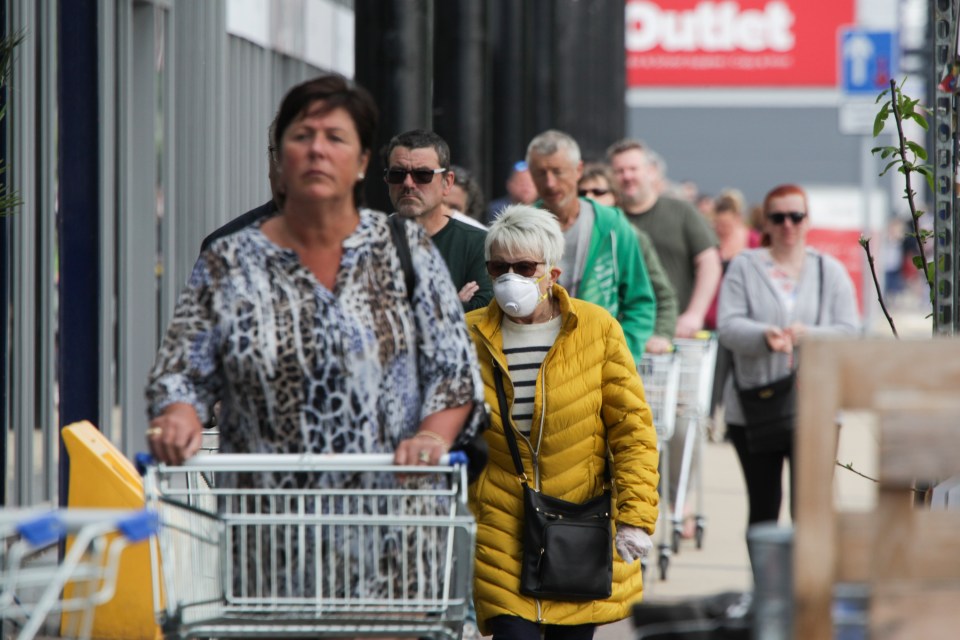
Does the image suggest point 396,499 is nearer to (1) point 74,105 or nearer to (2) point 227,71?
(1) point 74,105

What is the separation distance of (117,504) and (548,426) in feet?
6.60

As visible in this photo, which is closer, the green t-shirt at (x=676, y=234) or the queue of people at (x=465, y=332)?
the queue of people at (x=465, y=332)

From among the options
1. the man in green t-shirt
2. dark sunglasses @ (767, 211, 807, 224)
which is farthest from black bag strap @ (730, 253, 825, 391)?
the man in green t-shirt

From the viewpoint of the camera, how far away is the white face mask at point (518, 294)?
16.3 feet

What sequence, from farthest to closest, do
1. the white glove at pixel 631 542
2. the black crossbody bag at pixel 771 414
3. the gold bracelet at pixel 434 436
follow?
1. the black crossbody bag at pixel 771 414
2. the white glove at pixel 631 542
3. the gold bracelet at pixel 434 436

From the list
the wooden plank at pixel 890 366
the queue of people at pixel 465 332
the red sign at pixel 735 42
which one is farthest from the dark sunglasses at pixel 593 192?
the red sign at pixel 735 42

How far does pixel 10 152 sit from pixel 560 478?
3111 millimetres

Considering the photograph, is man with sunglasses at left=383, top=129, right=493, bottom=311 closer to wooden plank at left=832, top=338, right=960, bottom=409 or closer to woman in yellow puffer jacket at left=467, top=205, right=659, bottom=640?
woman in yellow puffer jacket at left=467, top=205, right=659, bottom=640

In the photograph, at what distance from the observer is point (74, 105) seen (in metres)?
7.52

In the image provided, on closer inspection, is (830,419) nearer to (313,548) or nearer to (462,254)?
(313,548)

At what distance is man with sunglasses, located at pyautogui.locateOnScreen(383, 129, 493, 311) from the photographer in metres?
6.09

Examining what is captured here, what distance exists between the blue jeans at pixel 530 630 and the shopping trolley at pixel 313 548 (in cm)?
136

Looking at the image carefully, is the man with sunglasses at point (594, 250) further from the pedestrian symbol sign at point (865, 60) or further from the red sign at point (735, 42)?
the red sign at point (735, 42)

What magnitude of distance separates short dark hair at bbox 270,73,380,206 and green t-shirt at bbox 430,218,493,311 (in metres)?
2.32
